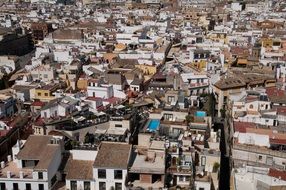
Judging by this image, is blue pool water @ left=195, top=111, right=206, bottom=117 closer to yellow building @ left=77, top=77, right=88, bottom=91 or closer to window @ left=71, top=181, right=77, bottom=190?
window @ left=71, top=181, right=77, bottom=190

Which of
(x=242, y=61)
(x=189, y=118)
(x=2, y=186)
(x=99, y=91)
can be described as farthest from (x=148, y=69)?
(x=2, y=186)

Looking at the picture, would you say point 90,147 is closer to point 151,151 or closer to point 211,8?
point 151,151

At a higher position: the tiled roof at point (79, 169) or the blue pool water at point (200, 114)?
the blue pool water at point (200, 114)

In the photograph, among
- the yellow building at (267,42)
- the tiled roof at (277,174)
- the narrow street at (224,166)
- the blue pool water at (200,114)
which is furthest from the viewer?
the yellow building at (267,42)

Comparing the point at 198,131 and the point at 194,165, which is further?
the point at 198,131

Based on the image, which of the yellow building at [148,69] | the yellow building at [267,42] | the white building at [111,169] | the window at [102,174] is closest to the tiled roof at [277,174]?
the white building at [111,169]

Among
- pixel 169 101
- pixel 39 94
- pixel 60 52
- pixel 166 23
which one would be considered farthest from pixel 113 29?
pixel 169 101

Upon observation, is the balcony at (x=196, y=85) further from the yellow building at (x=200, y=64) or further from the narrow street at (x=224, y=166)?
the yellow building at (x=200, y=64)

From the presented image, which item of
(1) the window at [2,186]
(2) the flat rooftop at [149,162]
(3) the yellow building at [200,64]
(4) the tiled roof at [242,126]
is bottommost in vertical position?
(1) the window at [2,186]
